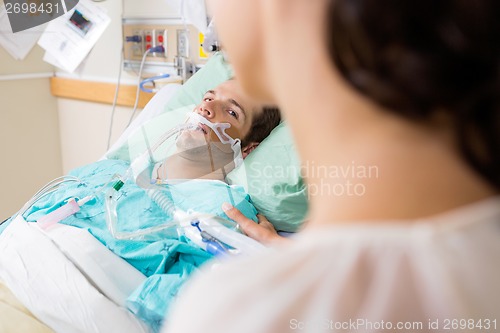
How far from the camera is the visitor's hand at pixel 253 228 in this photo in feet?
5.31

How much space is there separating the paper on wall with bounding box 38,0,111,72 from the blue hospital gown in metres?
1.25

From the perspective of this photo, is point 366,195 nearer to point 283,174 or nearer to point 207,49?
point 283,174

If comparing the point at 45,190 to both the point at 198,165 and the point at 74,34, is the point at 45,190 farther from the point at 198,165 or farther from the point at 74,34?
the point at 74,34

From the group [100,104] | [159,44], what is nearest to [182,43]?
[159,44]

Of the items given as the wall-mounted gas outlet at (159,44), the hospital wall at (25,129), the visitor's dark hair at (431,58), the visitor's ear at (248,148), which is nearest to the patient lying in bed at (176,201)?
the visitor's ear at (248,148)

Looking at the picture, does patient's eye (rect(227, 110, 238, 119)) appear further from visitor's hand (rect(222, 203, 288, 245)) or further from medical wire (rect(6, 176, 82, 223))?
medical wire (rect(6, 176, 82, 223))

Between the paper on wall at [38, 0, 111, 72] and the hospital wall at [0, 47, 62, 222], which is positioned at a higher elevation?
the paper on wall at [38, 0, 111, 72]

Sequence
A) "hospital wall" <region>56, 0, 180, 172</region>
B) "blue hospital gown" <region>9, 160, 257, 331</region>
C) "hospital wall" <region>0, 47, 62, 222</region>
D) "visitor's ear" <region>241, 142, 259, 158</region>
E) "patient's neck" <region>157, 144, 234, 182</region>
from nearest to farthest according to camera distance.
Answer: "blue hospital gown" <region>9, 160, 257, 331</region>, "patient's neck" <region>157, 144, 234, 182</region>, "visitor's ear" <region>241, 142, 259, 158</region>, "hospital wall" <region>56, 0, 180, 172</region>, "hospital wall" <region>0, 47, 62, 222</region>

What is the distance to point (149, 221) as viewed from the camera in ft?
5.57

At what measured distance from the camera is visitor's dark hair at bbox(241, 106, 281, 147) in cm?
214

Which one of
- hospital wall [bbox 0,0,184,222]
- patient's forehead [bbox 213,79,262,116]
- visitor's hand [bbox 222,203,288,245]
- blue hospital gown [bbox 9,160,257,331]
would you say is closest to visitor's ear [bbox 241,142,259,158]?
patient's forehead [bbox 213,79,262,116]

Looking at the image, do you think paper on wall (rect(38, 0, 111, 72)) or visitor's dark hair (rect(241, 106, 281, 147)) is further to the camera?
paper on wall (rect(38, 0, 111, 72))

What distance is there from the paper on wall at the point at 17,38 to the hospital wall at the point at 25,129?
0.12 ft

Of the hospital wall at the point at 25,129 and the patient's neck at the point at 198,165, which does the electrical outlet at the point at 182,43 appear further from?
the hospital wall at the point at 25,129
